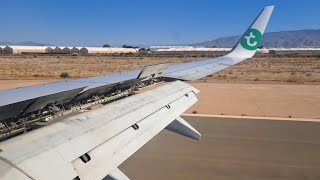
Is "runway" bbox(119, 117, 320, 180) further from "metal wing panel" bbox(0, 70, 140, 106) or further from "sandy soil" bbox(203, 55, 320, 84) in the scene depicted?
"sandy soil" bbox(203, 55, 320, 84)

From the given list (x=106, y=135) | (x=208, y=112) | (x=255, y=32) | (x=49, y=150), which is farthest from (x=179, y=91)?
(x=208, y=112)

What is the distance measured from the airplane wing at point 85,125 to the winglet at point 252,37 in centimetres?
419

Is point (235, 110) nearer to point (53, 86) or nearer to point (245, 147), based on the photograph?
point (245, 147)

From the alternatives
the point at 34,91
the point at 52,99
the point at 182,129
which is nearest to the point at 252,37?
the point at 182,129

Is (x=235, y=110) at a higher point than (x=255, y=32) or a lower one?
lower

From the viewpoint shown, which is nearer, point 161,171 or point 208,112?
point 161,171

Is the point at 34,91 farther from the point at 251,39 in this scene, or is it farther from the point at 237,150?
the point at 251,39

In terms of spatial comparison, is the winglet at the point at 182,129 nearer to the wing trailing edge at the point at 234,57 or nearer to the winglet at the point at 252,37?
the wing trailing edge at the point at 234,57

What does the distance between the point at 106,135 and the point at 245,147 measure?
560cm

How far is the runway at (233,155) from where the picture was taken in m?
6.39

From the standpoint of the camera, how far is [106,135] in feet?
10.00

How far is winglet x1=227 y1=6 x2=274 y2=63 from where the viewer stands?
9344mm

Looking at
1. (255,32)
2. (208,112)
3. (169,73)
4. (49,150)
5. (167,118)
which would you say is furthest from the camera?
(208,112)

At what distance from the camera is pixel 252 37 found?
10008 mm
